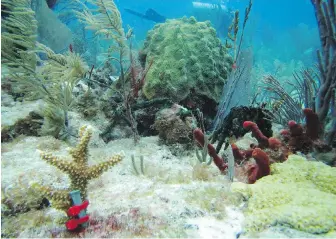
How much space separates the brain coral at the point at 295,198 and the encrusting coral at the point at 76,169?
1427 mm

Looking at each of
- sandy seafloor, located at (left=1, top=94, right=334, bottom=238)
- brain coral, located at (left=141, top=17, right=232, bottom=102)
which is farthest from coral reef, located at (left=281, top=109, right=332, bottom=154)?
brain coral, located at (left=141, top=17, right=232, bottom=102)

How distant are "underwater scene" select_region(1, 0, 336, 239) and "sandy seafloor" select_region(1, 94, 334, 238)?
0.04ft

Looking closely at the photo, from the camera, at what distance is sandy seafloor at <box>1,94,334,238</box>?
1935 millimetres

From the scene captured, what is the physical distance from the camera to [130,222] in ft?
6.57

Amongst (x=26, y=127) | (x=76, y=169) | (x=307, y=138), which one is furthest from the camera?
(x=26, y=127)

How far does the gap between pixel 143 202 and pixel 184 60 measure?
140 inches

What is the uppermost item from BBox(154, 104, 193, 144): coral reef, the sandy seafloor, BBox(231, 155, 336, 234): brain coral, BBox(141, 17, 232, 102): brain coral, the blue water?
the blue water

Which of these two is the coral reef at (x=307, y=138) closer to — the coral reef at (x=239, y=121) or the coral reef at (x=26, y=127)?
the coral reef at (x=239, y=121)

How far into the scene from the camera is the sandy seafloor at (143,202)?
193 cm

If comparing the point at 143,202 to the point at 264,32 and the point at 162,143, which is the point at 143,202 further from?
the point at 264,32

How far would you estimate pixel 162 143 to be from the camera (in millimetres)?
4492

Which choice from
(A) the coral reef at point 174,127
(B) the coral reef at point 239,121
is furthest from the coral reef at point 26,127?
(B) the coral reef at point 239,121

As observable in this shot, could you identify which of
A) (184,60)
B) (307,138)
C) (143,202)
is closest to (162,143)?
(184,60)

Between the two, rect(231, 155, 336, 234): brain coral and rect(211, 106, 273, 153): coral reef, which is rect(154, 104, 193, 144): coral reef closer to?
rect(211, 106, 273, 153): coral reef
